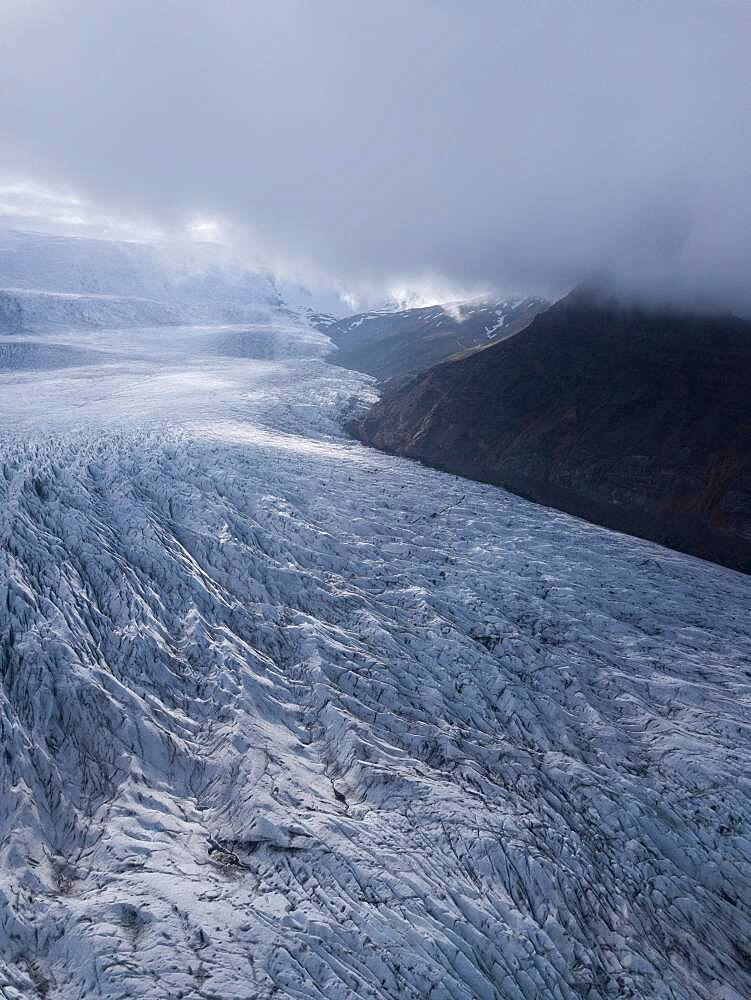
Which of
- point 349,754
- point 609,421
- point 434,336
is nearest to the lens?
point 349,754

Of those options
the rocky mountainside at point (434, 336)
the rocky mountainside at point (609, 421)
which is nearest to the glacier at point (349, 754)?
the rocky mountainside at point (609, 421)

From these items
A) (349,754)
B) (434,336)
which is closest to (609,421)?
(349,754)

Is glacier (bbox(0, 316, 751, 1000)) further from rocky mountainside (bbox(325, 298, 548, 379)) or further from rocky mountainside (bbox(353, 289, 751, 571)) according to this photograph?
rocky mountainside (bbox(325, 298, 548, 379))

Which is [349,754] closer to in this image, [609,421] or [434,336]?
[609,421]

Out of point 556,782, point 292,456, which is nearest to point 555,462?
point 292,456

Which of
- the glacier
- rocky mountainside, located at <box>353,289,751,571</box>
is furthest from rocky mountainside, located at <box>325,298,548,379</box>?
the glacier

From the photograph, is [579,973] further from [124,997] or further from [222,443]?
[222,443]
